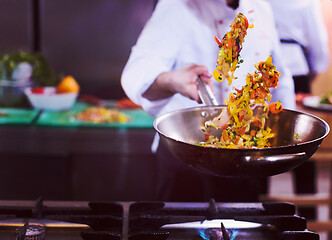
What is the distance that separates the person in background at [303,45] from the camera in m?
2.27

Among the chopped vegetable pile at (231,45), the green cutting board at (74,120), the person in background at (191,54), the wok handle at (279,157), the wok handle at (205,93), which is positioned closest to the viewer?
the wok handle at (279,157)

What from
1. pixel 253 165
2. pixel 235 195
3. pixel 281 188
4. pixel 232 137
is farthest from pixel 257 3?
pixel 281 188

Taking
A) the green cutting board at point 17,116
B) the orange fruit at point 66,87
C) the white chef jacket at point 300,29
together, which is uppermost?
the white chef jacket at point 300,29

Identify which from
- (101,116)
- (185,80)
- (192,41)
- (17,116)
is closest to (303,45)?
(192,41)

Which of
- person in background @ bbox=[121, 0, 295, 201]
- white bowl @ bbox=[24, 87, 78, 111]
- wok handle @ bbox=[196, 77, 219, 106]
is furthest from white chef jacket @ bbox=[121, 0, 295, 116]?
white bowl @ bbox=[24, 87, 78, 111]

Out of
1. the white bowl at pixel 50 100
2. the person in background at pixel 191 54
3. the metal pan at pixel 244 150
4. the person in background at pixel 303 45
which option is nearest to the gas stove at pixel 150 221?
the metal pan at pixel 244 150

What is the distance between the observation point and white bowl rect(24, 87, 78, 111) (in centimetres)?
220

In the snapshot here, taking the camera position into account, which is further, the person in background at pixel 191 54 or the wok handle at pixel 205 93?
the person in background at pixel 191 54

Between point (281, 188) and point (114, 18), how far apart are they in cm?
168

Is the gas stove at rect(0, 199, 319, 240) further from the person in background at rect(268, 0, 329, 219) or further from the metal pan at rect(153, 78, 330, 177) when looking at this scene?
the person in background at rect(268, 0, 329, 219)

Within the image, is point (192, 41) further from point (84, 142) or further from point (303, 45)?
point (303, 45)

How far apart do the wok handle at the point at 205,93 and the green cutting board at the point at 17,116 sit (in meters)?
1.17

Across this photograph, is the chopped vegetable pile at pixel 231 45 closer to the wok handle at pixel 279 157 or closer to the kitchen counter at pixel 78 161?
the wok handle at pixel 279 157

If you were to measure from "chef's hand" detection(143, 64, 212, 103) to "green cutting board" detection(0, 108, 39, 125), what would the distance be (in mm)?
944
